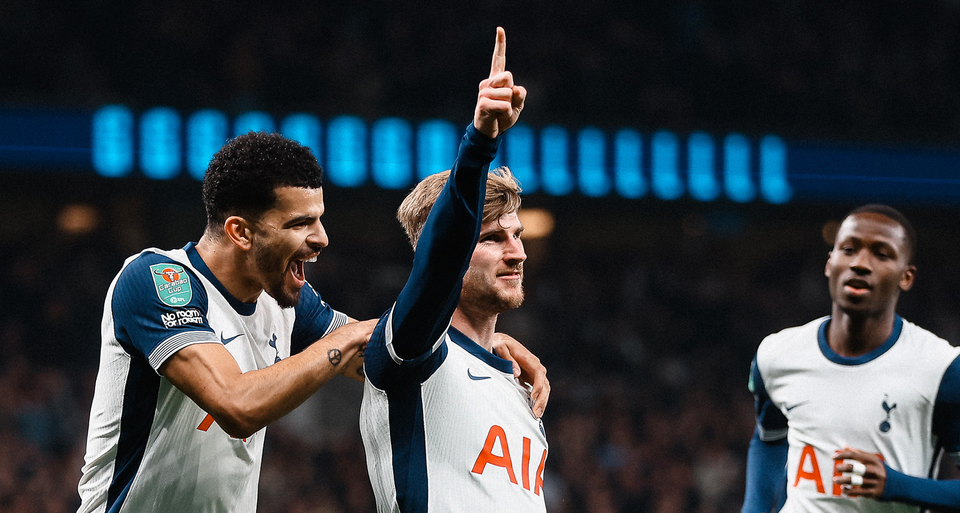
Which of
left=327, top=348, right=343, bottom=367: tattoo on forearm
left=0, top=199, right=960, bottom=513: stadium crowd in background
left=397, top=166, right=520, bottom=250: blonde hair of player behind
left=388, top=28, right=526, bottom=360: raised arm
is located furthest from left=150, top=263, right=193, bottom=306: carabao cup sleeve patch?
left=0, top=199, right=960, bottom=513: stadium crowd in background

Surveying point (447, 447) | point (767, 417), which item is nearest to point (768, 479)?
point (767, 417)

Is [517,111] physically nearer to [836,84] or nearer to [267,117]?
Answer: [267,117]

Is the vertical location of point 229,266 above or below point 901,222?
below

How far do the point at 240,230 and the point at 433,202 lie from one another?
2.55 feet

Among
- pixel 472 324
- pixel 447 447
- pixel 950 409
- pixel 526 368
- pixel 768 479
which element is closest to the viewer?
pixel 447 447

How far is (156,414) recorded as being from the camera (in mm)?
3010

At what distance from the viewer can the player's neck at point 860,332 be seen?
3.73 m

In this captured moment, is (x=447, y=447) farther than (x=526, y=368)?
No

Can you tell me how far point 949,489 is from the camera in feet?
11.1

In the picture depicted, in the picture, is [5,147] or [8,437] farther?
[5,147]

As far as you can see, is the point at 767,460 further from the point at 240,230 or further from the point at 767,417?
the point at 240,230

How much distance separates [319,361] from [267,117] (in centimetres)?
781

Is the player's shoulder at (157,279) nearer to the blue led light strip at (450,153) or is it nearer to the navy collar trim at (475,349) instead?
the navy collar trim at (475,349)

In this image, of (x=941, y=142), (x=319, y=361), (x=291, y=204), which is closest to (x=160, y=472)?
(x=319, y=361)
